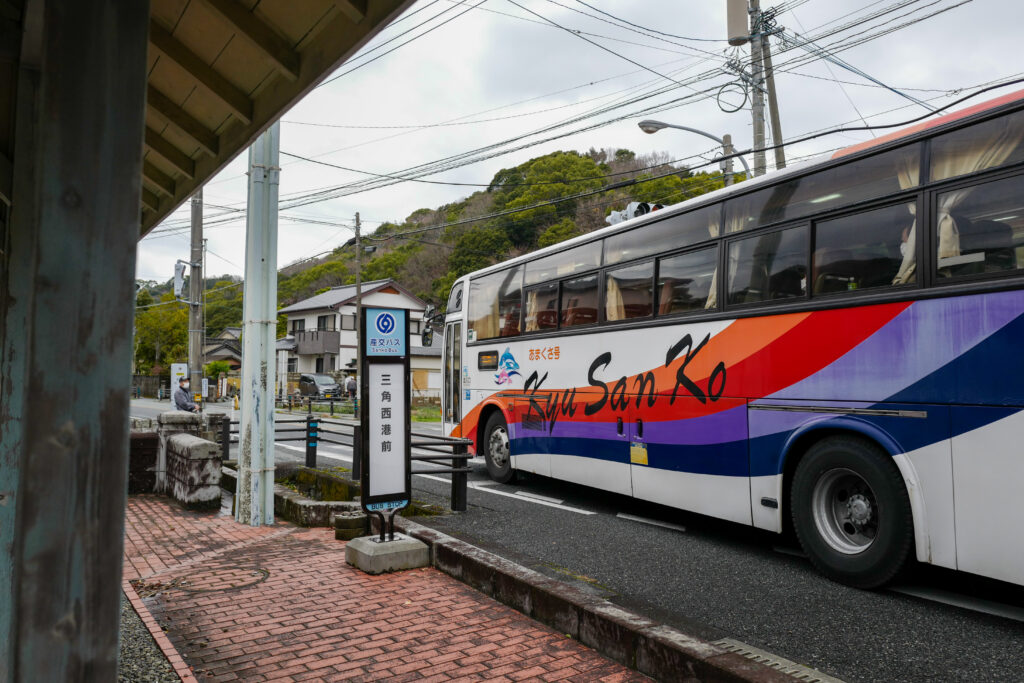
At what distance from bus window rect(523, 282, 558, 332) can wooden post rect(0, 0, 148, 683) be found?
8.25 meters

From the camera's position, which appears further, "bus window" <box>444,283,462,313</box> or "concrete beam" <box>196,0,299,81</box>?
"bus window" <box>444,283,462,313</box>

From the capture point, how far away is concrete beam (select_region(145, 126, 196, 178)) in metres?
5.25

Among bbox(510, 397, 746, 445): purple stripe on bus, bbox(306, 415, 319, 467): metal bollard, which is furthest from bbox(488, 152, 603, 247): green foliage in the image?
bbox(510, 397, 746, 445): purple stripe on bus

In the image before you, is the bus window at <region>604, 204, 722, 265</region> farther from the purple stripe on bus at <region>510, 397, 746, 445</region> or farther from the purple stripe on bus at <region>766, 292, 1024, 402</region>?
the purple stripe on bus at <region>766, 292, 1024, 402</region>

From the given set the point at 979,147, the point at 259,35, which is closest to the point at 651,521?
the point at 979,147

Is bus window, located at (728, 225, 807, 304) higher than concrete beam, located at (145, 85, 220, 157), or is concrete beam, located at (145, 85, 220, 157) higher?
concrete beam, located at (145, 85, 220, 157)

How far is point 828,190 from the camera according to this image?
6.34m

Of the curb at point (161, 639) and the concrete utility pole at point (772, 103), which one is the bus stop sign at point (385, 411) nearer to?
the curb at point (161, 639)

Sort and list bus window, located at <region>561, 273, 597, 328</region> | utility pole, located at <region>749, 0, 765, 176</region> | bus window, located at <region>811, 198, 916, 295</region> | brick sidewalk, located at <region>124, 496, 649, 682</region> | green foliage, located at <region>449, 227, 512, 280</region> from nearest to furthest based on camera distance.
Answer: brick sidewalk, located at <region>124, 496, 649, 682</region>, bus window, located at <region>811, 198, 916, 295</region>, bus window, located at <region>561, 273, 597, 328</region>, utility pole, located at <region>749, 0, 765, 176</region>, green foliage, located at <region>449, 227, 512, 280</region>

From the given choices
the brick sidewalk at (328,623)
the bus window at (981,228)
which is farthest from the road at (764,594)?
the bus window at (981,228)

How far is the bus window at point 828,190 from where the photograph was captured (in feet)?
18.9

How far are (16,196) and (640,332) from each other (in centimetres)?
667

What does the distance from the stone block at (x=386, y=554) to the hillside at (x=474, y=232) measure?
795 inches

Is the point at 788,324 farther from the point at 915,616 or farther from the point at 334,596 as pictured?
the point at 334,596
